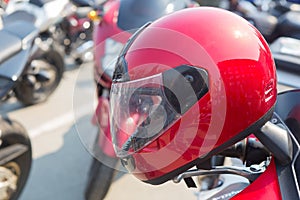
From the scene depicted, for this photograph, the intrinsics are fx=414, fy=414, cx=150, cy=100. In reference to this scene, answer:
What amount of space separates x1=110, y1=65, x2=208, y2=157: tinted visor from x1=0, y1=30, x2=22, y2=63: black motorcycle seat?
1.24 meters

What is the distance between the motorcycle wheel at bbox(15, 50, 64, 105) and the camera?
11.2 feet

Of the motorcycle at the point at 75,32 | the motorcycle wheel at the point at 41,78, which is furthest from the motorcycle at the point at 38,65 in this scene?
the motorcycle at the point at 75,32

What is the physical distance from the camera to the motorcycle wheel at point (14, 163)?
210 centimetres

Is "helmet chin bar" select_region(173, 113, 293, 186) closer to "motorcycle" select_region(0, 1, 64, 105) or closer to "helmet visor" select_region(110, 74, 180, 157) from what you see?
"helmet visor" select_region(110, 74, 180, 157)

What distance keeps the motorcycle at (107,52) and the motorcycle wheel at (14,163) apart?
1.17ft

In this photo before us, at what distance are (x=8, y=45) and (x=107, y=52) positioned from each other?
21.8 inches

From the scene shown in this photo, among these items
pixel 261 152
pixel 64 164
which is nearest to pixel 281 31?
pixel 64 164

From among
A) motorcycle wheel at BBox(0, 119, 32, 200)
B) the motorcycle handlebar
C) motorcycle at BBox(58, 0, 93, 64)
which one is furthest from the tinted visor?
motorcycle at BBox(58, 0, 93, 64)

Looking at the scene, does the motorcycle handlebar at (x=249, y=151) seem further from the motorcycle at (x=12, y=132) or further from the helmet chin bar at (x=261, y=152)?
the motorcycle at (x=12, y=132)

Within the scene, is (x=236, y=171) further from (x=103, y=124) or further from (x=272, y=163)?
(x=103, y=124)

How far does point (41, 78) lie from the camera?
3.43m

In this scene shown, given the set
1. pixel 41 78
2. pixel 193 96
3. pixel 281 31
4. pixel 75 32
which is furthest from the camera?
pixel 75 32

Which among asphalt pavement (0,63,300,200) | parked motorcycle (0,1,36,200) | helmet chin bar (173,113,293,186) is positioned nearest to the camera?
helmet chin bar (173,113,293,186)

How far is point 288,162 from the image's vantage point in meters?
1.10
